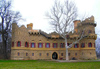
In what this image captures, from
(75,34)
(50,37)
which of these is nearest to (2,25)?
(50,37)

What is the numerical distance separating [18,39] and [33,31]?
501 cm

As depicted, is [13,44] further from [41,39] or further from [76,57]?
[76,57]

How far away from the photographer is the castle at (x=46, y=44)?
120 ft

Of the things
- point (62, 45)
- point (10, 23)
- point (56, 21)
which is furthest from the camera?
point (62, 45)

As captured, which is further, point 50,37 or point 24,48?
point 50,37

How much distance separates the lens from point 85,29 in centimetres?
4003

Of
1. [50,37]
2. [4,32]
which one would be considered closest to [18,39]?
[4,32]

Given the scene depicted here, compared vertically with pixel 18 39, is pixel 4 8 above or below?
above

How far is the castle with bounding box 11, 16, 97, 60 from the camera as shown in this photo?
36.4 m

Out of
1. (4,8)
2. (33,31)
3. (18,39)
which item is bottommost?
(18,39)

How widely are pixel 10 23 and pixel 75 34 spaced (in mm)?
20059

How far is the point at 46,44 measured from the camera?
39656 millimetres

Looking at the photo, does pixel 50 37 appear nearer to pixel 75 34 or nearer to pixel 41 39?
pixel 41 39

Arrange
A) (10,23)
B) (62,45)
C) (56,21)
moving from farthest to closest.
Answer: (62,45) < (10,23) < (56,21)
